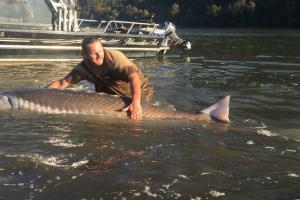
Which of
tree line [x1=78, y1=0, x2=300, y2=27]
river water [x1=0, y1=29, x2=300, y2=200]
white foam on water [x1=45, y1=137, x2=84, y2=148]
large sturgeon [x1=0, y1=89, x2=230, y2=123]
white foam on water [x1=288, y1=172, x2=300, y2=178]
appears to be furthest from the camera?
tree line [x1=78, y1=0, x2=300, y2=27]

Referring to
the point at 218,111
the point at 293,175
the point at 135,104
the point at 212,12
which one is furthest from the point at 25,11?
the point at 212,12

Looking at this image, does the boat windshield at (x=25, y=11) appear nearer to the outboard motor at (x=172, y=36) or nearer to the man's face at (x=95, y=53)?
the outboard motor at (x=172, y=36)

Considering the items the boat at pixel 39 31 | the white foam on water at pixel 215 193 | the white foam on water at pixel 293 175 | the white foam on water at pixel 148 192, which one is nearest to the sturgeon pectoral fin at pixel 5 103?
the white foam on water at pixel 148 192

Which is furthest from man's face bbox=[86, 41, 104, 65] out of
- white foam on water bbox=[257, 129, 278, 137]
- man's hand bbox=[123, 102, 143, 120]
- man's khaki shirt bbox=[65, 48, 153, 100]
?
white foam on water bbox=[257, 129, 278, 137]

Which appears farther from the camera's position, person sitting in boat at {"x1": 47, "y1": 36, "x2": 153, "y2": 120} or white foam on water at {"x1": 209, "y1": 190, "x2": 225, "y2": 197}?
person sitting in boat at {"x1": 47, "y1": 36, "x2": 153, "y2": 120}

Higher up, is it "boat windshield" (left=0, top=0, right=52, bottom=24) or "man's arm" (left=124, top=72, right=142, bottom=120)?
"boat windshield" (left=0, top=0, right=52, bottom=24)

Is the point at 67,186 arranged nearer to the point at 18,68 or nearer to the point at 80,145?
the point at 80,145

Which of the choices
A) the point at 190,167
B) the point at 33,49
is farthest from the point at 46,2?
the point at 190,167

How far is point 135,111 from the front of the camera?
623cm

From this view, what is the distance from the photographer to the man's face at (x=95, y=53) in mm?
6164

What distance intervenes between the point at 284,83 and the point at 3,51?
722cm

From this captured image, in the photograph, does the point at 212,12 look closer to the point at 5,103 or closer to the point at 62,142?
the point at 5,103

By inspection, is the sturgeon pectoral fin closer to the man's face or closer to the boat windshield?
the man's face

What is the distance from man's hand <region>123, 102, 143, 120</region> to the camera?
6227mm
